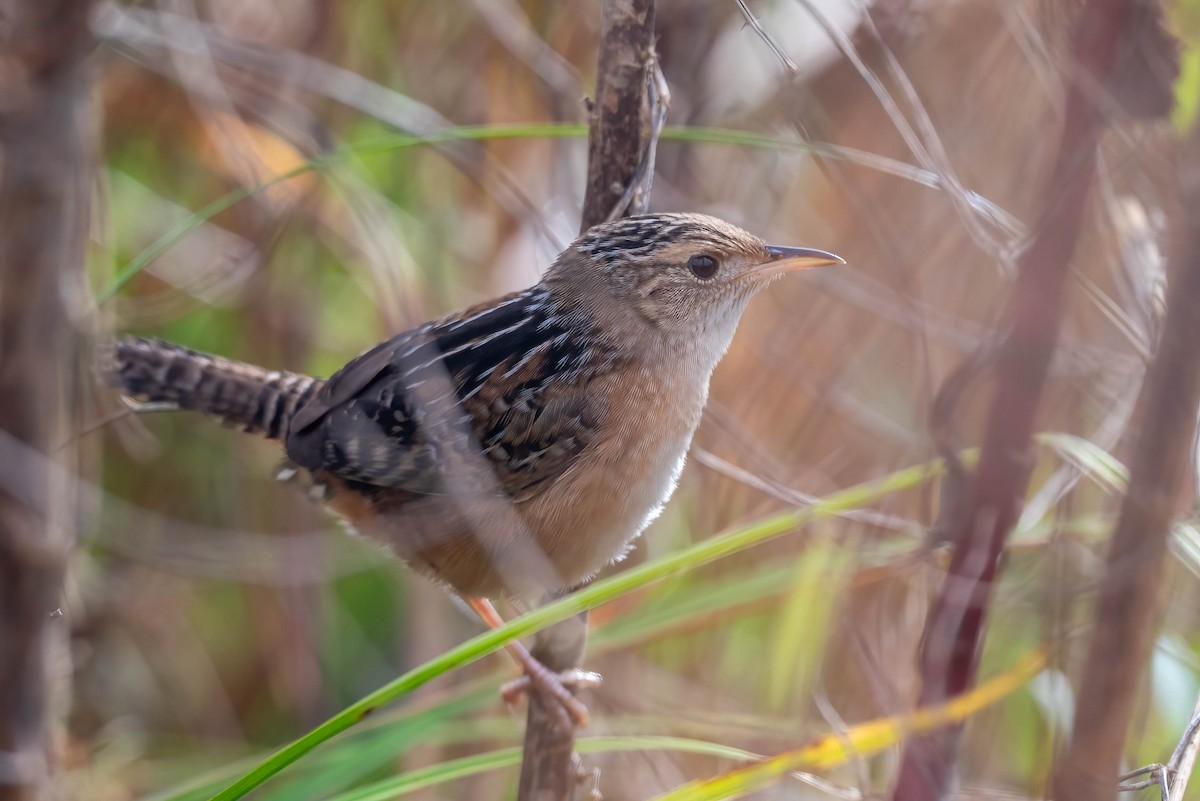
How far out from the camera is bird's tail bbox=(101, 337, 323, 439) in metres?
3.01

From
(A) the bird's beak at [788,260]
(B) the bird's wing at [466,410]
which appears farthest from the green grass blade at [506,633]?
(A) the bird's beak at [788,260]

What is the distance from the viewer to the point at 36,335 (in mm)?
3027

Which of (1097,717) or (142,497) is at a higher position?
(142,497)

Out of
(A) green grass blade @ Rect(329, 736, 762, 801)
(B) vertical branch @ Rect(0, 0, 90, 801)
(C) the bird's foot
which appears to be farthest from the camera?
(B) vertical branch @ Rect(0, 0, 90, 801)

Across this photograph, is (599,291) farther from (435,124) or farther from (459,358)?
(435,124)

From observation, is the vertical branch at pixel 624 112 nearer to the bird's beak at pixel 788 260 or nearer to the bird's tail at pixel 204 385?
the bird's beak at pixel 788 260

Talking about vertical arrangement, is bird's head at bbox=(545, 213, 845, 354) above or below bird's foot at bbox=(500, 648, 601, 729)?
above

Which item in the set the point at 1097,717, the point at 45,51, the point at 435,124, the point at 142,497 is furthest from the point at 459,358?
the point at 142,497

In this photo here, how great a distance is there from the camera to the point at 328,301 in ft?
15.8

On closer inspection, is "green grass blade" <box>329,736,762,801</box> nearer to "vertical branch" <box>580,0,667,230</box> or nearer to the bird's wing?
the bird's wing

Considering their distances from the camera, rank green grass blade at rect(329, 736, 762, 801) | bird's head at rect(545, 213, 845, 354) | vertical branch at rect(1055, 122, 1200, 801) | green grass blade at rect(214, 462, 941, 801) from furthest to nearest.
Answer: bird's head at rect(545, 213, 845, 354)
green grass blade at rect(329, 736, 762, 801)
green grass blade at rect(214, 462, 941, 801)
vertical branch at rect(1055, 122, 1200, 801)

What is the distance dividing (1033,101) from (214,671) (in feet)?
13.4

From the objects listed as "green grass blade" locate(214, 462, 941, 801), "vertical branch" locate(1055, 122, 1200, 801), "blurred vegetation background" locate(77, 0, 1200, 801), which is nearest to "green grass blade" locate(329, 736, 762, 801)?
"green grass blade" locate(214, 462, 941, 801)

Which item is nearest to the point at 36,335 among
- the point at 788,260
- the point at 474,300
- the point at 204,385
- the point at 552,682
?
the point at 204,385
